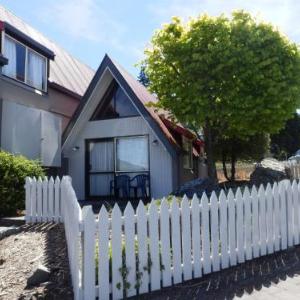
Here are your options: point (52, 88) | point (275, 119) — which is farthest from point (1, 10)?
point (275, 119)

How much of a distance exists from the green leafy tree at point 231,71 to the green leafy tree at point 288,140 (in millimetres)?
24774

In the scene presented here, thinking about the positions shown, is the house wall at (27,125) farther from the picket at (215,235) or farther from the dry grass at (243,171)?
the dry grass at (243,171)

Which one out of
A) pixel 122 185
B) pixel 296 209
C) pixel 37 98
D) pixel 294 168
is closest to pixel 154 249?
pixel 296 209

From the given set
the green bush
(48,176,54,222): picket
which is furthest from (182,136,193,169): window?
(48,176,54,222): picket

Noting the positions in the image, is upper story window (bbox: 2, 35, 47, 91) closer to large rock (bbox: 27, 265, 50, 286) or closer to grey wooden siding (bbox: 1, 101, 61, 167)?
grey wooden siding (bbox: 1, 101, 61, 167)

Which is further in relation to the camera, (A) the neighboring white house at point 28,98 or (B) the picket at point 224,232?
(A) the neighboring white house at point 28,98

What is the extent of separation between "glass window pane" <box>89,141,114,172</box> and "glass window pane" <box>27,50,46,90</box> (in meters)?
3.26

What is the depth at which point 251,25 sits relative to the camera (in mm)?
14156

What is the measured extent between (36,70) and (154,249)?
491 inches

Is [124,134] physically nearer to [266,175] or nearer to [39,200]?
[266,175]

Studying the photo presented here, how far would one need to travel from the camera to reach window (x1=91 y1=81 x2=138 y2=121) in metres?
15.5

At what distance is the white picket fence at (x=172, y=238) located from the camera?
4.89 metres

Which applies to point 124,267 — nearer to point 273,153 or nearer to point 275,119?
point 275,119

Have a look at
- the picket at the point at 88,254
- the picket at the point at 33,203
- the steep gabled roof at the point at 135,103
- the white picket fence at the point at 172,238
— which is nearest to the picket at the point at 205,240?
the white picket fence at the point at 172,238
